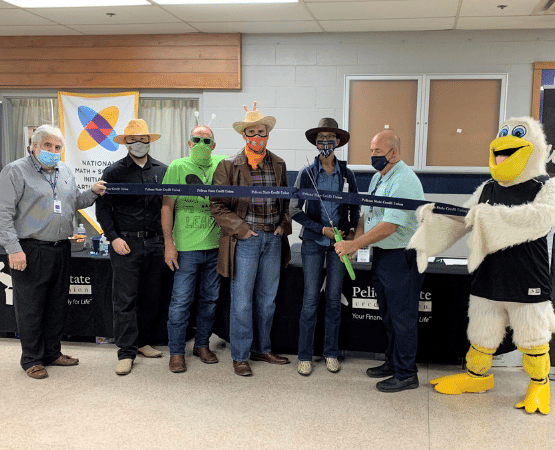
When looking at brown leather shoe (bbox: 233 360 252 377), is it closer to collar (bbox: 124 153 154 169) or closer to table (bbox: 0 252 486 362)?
table (bbox: 0 252 486 362)

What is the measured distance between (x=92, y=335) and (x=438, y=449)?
98.5 inches

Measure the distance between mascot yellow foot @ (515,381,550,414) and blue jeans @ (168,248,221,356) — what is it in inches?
75.9

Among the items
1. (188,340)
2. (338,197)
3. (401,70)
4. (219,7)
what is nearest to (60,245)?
(188,340)

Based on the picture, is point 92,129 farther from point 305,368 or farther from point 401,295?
point 401,295

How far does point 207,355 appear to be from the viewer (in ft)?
11.5

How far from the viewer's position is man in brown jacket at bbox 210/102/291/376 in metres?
3.14

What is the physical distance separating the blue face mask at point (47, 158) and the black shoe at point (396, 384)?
2.38 metres

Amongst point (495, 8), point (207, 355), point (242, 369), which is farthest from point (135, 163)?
point (495, 8)

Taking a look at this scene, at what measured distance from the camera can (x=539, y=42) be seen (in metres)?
4.51

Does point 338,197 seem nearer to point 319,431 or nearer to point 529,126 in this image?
point 529,126

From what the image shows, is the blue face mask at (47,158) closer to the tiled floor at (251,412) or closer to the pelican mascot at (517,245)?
the tiled floor at (251,412)

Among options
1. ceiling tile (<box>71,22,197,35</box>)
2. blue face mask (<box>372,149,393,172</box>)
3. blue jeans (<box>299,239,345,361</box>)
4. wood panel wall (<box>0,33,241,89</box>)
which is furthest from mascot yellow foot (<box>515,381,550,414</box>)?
ceiling tile (<box>71,22,197,35</box>)

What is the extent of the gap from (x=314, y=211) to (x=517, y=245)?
116 centimetres

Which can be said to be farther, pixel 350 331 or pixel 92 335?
pixel 92 335
